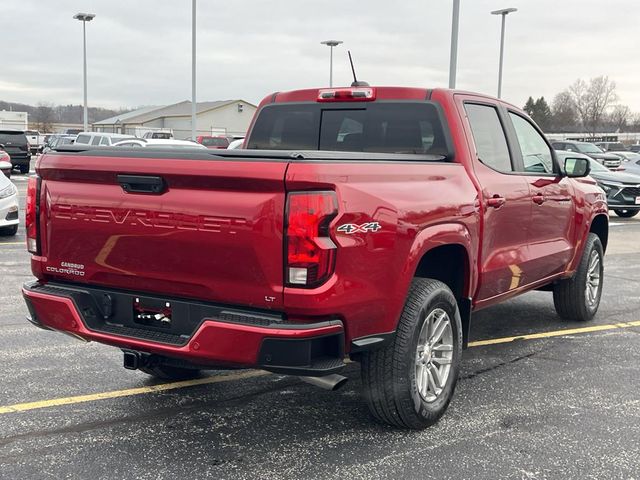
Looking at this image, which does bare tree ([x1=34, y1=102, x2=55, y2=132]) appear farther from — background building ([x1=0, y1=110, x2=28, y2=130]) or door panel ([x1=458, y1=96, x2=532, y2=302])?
door panel ([x1=458, y1=96, x2=532, y2=302])

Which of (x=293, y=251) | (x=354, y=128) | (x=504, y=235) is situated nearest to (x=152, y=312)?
(x=293, y=251)

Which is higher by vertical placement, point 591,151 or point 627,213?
point 591,151

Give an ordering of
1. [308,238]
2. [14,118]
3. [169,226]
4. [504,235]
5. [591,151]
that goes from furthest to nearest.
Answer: [14,118] < [591,151] < [504,235] < [169,226] < [308,238]

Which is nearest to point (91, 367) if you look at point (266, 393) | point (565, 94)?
point (266, 393)

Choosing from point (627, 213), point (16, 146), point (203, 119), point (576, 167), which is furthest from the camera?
point (203, 119)

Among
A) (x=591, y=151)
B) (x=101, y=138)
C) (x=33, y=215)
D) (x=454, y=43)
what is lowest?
(x=33, y=215)

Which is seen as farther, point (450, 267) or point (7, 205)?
point (7, 205)

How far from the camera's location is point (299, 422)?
4.05m

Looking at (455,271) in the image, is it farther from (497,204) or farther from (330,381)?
(330,381)

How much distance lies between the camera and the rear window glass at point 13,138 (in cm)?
2700

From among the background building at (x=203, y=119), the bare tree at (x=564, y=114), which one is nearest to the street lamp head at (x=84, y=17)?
the background building at (x=203, y=119)

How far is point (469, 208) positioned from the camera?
13.8 feet

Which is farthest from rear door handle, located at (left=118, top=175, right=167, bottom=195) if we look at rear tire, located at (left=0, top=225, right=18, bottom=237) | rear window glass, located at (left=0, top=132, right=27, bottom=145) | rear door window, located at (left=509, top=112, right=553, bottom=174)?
rear window glass, located at (left=0, top=132, right=27, bottom=145)

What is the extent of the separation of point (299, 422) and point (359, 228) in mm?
1418
